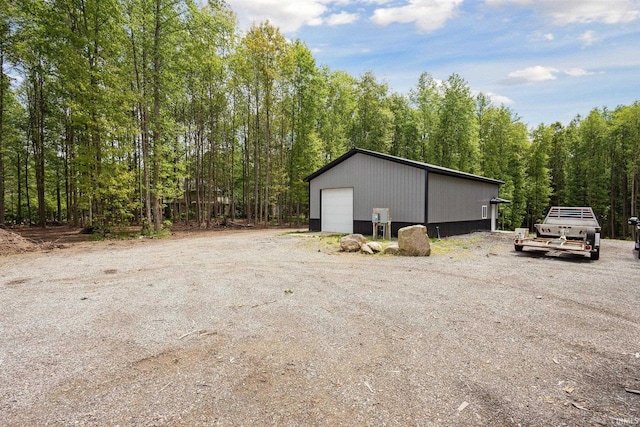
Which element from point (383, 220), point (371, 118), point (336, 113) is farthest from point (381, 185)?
point (371, 118)

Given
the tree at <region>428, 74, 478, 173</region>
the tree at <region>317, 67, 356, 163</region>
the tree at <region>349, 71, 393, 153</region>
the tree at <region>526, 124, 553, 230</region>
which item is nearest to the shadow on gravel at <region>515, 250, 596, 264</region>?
the tree at <region>317, 67, 356, 163</region>

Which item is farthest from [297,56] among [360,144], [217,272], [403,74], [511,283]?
[511,283]

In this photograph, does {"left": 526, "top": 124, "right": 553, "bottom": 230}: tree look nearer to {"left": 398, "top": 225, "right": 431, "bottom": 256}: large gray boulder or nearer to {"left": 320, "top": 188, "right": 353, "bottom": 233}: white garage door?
{"left": 320, "top": 188, "right": 353, "bottom": 233}: white garage door

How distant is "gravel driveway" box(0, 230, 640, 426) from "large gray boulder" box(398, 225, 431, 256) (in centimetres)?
239

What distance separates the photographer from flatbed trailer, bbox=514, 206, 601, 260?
28.4ft

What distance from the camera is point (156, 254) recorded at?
962cm

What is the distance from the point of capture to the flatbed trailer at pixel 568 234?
866 centimetres

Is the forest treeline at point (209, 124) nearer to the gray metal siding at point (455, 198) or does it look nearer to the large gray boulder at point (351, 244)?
the large gray boulder at point (351, 244)

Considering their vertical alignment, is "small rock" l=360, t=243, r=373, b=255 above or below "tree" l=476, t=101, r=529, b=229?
below

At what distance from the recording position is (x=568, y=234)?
955 cm

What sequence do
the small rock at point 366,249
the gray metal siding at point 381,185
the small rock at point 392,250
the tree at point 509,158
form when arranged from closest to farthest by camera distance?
the small rock at point 392,250
the small rock at point 366,249
the gray metal siding at point 381,185
the tree at point 509,158

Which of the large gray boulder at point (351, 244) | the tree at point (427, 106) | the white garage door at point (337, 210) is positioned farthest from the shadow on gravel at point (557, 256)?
the tree at point (427, 106)

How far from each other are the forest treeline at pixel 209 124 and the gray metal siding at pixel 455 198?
10179 mm

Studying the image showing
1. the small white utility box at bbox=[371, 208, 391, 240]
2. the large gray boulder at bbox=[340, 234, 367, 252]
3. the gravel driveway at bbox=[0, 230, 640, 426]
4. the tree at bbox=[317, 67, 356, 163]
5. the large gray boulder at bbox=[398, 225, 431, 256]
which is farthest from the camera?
the tree at bbox=[317, 67, 356, 163]
